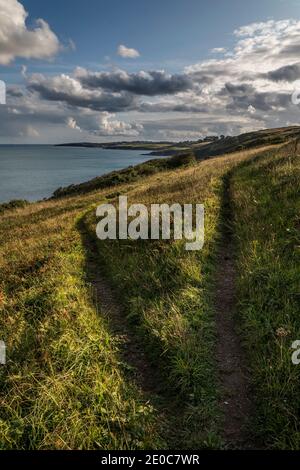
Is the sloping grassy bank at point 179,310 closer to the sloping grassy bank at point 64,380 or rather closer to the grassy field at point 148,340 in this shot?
Answer: the grassy field at point 148,340

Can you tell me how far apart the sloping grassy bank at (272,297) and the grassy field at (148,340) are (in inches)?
1.1

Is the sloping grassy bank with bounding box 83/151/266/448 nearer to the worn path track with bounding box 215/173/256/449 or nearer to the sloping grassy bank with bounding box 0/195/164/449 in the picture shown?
the worn path track with bounding box 215/173/256/449

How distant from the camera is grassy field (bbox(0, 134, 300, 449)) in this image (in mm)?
5559

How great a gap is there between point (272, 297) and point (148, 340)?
9.68 ft

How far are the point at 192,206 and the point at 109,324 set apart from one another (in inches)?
347

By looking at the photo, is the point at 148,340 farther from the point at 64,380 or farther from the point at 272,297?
the point at 272,297

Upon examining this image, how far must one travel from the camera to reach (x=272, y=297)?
8266 millimetres

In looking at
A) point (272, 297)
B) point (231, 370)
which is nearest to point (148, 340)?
point (231, 370)
